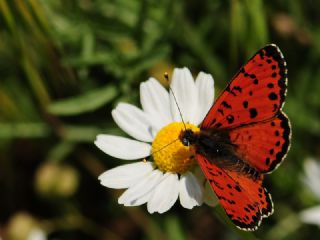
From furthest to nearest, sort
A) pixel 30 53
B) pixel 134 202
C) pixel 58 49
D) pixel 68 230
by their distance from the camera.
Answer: pixel 68 230 → pixel 30 53 → pixel 58 49 → pixel 134 202

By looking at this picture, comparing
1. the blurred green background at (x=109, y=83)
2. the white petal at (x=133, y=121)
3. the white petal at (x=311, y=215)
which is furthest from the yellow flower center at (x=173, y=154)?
the white petal at (x=311, y=215)

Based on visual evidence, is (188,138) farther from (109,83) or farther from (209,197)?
(109,83)

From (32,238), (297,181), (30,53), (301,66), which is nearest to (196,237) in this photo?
(297,181)

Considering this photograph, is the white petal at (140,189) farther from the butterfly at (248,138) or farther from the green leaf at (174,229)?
the green leaf at (174,229)

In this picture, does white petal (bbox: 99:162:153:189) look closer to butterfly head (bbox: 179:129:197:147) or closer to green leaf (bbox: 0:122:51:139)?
butterfly head (bbox: 179:129:197:147)

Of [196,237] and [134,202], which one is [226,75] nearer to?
[196,237]

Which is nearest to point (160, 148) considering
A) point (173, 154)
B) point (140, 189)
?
point (173, 154)
